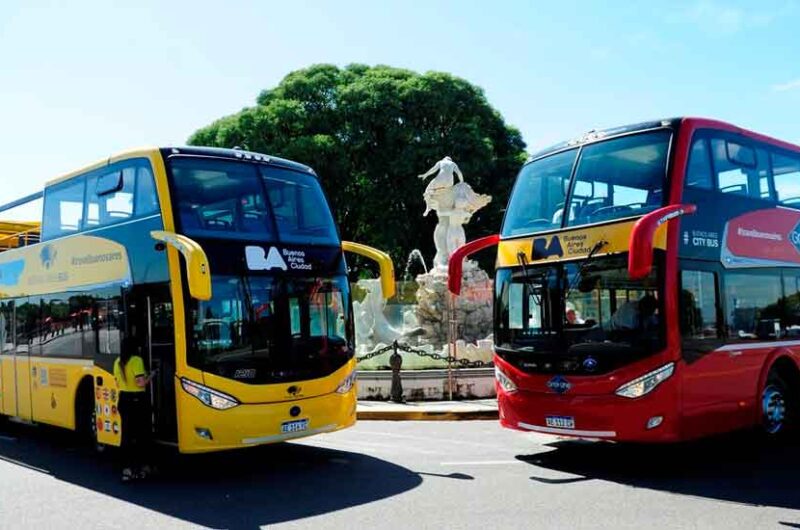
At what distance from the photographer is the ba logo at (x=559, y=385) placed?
899 centimetres

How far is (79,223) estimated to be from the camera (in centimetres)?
1093

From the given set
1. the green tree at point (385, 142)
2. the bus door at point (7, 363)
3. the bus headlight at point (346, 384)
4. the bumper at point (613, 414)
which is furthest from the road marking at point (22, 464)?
the green tree at point (385, 142)

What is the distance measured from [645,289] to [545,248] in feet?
4.58

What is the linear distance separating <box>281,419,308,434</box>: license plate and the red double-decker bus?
253 centimetres

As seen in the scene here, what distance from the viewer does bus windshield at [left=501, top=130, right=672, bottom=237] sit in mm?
9008

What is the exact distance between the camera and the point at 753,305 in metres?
10.2

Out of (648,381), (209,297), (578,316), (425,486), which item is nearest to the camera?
(209,297)

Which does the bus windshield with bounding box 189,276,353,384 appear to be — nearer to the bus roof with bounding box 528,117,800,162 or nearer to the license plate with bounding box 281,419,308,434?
the license plate with bounding box 281,419,308,434

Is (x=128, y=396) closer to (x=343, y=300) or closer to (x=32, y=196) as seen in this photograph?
(x=343, y=300)

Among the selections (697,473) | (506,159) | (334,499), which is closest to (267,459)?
(334,499)

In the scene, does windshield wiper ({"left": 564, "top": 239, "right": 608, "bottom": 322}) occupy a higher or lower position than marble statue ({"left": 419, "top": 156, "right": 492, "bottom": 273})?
lower

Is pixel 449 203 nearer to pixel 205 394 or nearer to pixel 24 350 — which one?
pixel 24 350

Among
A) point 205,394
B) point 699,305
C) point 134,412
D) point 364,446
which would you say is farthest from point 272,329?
point 699,305

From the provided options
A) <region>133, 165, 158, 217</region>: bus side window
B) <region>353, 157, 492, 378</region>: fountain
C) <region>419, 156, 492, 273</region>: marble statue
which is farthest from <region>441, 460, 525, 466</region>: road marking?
<region>419, 156, 492, 273</region>: marble statue
